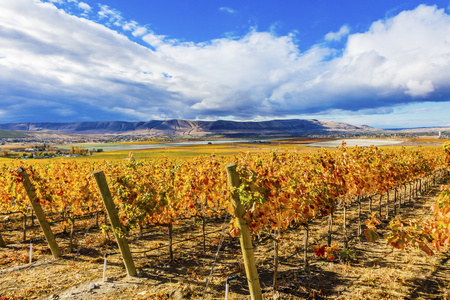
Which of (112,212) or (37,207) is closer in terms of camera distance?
(112,212)

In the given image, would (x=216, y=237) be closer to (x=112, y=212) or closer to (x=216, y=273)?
(x=216, y=273)

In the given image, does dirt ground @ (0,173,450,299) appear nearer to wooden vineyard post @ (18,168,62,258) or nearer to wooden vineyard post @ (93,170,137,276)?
wooden vineyard post @ (18,168,62,258)

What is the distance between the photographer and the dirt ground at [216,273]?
23.3 feet

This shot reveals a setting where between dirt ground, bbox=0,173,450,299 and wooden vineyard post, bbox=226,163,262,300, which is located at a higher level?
wooden vineyard post, bbox=226,163,262,300

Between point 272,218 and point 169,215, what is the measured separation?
5.14 metres

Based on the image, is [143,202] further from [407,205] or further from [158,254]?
[407,205]

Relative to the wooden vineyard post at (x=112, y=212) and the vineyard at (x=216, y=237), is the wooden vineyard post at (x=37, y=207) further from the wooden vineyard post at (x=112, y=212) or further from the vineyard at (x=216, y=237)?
the wooden vineyard post at (x=112, y=212)

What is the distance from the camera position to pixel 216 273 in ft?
28.2

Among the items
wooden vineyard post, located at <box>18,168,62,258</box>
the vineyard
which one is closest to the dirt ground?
the vineyard

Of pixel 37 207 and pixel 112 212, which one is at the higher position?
pixel 112 212

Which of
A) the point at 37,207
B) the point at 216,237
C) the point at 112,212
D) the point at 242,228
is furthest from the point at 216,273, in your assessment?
the point at 37,207

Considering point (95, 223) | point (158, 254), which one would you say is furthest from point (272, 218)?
point (95, 223)

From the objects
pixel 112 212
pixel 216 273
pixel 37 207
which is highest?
pixel 112 212

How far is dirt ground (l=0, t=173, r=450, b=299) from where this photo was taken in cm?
711
